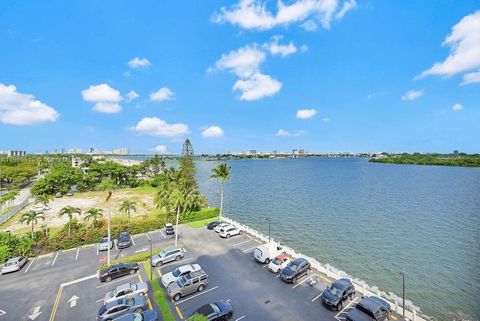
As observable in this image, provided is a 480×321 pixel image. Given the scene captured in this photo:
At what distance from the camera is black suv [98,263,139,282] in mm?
26302

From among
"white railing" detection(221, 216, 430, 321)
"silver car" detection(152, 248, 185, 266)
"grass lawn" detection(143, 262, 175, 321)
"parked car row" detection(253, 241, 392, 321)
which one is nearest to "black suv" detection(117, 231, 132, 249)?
"silver car" detection(152, 248, 185, 266)

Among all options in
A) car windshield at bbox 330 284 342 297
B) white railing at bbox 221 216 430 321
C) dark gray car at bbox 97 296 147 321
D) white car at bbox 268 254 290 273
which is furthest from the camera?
white car at bbox 268 254 290 273

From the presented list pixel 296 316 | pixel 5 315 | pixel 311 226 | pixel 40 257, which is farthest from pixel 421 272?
pixel 40 257

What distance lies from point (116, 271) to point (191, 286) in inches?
376

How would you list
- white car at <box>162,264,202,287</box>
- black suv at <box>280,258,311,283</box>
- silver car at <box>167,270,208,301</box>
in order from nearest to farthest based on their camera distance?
silver car at <box>167,270,208,301</box>, white car at <box>162,264,202,287</box>, black suv at <box>280,258,311,283</box>

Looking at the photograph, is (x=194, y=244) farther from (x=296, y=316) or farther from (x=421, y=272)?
(x=421, y=272)

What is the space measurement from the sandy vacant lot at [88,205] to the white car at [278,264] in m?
34.7

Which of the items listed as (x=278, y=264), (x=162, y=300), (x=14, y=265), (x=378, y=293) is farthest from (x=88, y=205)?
(x=378, y=293)

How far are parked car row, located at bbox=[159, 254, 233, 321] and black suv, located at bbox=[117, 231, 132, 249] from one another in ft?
41.5

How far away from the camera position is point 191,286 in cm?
2344

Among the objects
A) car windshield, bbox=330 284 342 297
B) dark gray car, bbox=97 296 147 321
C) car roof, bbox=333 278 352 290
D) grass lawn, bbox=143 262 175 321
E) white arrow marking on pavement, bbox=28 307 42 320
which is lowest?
white arrow marking on pavement, bbox=28 307 42 320

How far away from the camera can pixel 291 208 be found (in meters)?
63.7

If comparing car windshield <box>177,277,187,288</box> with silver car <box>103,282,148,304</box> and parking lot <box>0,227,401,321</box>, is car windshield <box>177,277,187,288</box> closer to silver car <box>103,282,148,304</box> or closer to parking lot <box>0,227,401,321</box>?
parking lot <box>0,227,401,321</box>

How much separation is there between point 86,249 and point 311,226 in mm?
39585
